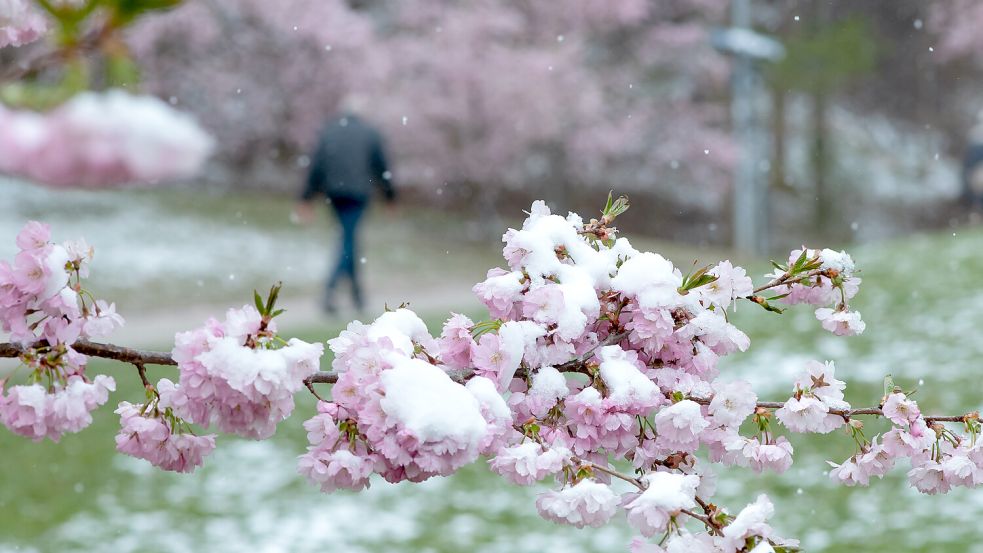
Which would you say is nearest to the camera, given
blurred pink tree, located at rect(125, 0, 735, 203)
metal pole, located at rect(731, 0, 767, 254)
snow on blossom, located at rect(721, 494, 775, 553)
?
snow on blossom, located at rect(721, 494, 775, 553)

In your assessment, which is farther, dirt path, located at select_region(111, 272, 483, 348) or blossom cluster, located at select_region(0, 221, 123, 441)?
dirt path, located at select_region(111, 272, 483, 348)

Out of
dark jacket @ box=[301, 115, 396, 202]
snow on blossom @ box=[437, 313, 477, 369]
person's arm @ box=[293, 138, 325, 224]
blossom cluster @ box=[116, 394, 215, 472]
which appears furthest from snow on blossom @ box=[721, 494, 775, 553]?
dark jacket @ box=[301, 115, 396, 202]

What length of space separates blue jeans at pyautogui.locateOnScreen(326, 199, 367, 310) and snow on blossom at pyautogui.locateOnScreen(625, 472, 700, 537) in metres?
8.24

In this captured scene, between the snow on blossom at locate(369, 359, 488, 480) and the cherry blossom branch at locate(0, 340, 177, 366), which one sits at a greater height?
the cherry blossom branch at locate(0, 340, 177, 366)

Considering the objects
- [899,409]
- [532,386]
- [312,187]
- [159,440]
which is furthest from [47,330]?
[312,187]

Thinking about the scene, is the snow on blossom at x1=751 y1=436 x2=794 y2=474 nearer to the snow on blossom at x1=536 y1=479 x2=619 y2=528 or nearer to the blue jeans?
the snow on blossom at x1=536 y1=479 x2=619 y2=528

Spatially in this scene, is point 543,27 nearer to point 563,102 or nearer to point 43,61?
point 563,102

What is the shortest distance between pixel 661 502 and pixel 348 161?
881cm

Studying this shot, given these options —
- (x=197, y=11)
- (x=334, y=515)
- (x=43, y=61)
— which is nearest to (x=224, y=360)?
(x=43, y=61)

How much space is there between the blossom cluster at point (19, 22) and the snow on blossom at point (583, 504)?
0.83 meters

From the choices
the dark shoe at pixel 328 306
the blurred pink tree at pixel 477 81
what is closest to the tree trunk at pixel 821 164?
the blurred pink tree at pixel 477 81

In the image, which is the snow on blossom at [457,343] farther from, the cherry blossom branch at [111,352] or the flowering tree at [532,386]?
the cherry blossom branch at [111,352]

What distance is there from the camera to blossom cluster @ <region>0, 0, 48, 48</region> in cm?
141

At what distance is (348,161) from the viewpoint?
9891 mm
